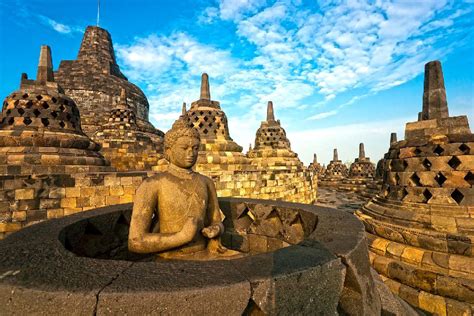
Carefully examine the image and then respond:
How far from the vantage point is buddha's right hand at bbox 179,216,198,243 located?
1.96m

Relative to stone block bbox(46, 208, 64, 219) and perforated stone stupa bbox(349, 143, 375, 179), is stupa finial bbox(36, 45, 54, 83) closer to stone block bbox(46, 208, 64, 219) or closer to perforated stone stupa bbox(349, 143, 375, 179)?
stone block bbox(46, 208, 64, 219)

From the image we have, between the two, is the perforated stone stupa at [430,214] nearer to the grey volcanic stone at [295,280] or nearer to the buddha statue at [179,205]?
the grey volcanic stone at [295,280]

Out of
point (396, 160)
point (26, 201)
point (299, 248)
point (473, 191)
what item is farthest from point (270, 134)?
point (299, 248)

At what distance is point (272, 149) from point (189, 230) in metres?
12.8

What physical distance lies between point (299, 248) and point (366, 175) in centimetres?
2226

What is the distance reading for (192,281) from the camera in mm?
1200

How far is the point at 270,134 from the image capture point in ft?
49.5

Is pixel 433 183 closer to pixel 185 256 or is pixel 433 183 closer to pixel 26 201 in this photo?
pixel 185 256

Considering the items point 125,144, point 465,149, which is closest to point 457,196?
point 465,149

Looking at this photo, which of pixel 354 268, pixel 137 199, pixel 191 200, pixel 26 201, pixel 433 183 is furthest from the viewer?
pixel 26 201

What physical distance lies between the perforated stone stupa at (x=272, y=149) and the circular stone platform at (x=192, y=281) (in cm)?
1166

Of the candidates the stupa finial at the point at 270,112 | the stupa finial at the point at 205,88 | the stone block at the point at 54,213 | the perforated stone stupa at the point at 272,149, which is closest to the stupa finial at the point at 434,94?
the stupa finial at the point at 205,88

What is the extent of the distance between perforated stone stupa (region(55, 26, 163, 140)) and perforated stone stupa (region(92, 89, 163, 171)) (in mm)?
2402

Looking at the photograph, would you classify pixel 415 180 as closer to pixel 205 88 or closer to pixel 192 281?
pixel 192 281
